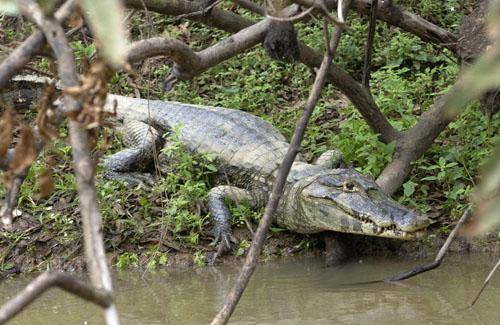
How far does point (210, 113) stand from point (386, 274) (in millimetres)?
2427

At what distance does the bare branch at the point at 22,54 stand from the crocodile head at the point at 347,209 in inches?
148

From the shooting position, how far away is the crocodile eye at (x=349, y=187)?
5652mm

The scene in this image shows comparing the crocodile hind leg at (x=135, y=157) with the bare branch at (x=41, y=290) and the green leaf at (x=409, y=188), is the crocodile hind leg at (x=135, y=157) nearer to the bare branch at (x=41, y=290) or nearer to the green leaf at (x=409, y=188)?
the green leaf at (x=409, y=188)

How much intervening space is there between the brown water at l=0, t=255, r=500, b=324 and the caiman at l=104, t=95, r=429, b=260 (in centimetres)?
33

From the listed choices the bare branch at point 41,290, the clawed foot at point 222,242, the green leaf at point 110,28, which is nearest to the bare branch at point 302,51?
the clawed foot at point 222,242

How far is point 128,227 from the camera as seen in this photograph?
603cm

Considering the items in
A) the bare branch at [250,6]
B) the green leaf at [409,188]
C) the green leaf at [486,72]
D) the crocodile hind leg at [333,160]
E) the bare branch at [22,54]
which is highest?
the bare branch at [250,6]

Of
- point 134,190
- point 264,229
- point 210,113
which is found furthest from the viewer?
point 210,113

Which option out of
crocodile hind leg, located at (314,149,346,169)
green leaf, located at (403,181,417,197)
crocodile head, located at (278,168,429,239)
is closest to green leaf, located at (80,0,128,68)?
crocodile head, located at (278,168,429,239)

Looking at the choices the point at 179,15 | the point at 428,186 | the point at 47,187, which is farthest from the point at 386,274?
the point at 47,187

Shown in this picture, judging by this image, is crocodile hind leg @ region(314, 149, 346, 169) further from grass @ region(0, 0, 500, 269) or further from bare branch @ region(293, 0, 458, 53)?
bare branch @ region(293, 0, 458, 53)

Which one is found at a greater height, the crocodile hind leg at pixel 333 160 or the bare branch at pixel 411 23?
the bare branch at pixel 411 23

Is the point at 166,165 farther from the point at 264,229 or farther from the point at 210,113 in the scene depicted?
the point at 264,229

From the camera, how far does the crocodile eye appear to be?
565cm
